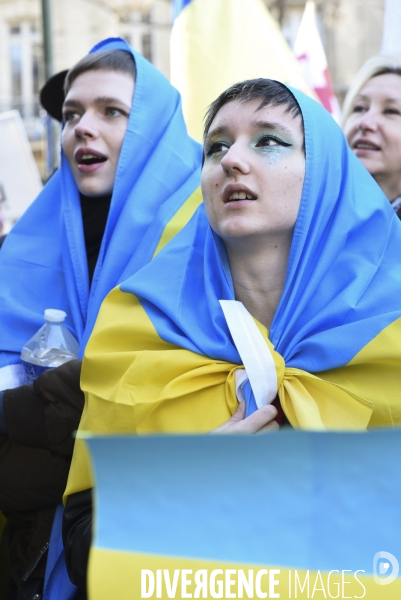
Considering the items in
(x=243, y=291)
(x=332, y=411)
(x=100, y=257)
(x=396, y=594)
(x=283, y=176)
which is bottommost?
(x=396, y=594)

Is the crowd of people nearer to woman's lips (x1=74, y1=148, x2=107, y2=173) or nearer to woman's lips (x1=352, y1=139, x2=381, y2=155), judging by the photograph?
woman's lips (x1=74, y1=148, x2=107, y2=173)

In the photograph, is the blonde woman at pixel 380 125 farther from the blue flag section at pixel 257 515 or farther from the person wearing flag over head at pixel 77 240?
the blue flag section at pixel 257 515

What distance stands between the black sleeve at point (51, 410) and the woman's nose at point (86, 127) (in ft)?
3.24

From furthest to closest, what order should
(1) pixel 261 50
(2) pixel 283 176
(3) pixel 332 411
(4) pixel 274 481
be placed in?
1. (1) pixel 261 50
2. (2) pixel 283 176
3. (3) pixel 332 411
4. (4) pixel 274 481

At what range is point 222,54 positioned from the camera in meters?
3.83

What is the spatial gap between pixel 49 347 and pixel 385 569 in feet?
4.40

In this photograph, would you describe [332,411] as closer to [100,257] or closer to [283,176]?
[283,176]

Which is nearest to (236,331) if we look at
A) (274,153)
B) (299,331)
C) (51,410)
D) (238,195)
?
(299,331)

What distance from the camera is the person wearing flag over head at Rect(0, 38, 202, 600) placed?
7.47ft

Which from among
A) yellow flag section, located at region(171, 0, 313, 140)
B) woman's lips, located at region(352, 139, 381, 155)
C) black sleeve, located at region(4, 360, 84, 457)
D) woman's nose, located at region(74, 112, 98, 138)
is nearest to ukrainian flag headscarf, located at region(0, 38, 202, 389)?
woman's nose, located at region(74, 112, 98, 138)

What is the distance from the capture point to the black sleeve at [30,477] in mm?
2277

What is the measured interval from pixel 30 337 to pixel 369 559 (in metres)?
1.51

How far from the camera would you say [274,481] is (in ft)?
4.59

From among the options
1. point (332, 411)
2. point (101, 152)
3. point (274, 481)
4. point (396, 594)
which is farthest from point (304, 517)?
point (101, 152)
